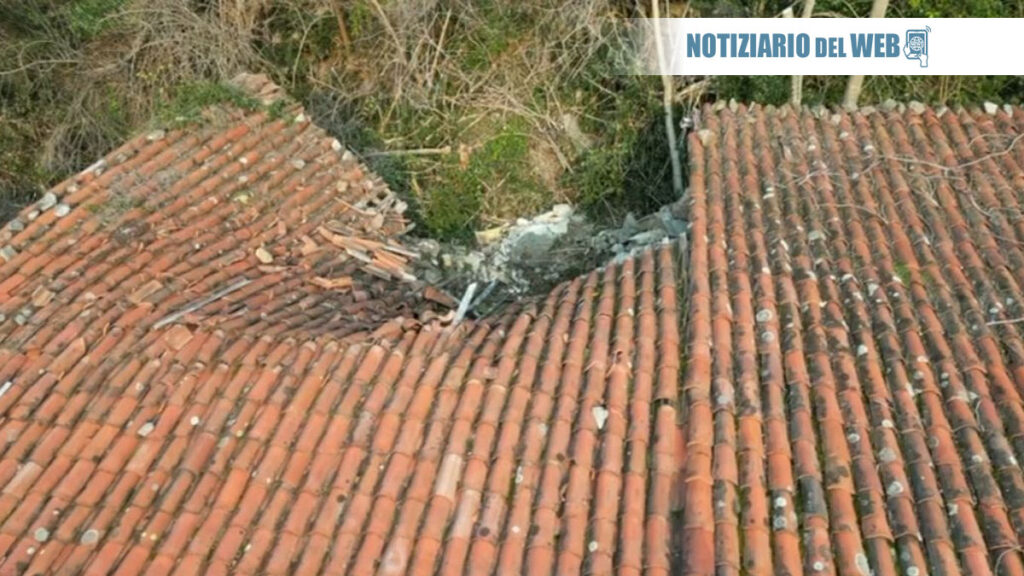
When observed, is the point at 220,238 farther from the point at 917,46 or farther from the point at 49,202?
the point at 917,46

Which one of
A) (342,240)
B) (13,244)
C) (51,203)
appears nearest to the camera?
(13,244)

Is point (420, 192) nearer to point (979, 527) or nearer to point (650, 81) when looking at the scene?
point (650, 81)

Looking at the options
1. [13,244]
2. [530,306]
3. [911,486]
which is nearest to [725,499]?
[911,486]

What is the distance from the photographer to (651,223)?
8.45 meters

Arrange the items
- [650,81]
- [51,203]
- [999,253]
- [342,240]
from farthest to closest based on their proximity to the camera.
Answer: [650,81] < [342,240] < [51,203] < [999,253]

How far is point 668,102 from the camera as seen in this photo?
32.5 feet

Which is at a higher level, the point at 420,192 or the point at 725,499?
the point at 725,499

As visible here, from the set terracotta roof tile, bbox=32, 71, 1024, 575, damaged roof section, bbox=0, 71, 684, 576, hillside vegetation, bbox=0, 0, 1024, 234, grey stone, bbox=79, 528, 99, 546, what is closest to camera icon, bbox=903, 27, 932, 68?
hillside vegetation, bbox=0, 0, 1024, 234

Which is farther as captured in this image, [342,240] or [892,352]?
[342,240]

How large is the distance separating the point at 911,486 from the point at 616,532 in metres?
1.47

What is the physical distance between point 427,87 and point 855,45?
19.0 feet

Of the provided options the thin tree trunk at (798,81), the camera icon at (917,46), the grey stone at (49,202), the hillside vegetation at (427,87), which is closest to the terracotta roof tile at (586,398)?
the grey stone at (49,202)

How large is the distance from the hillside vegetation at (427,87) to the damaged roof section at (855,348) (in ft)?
14.3

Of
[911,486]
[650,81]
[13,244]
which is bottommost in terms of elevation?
[650,81]
